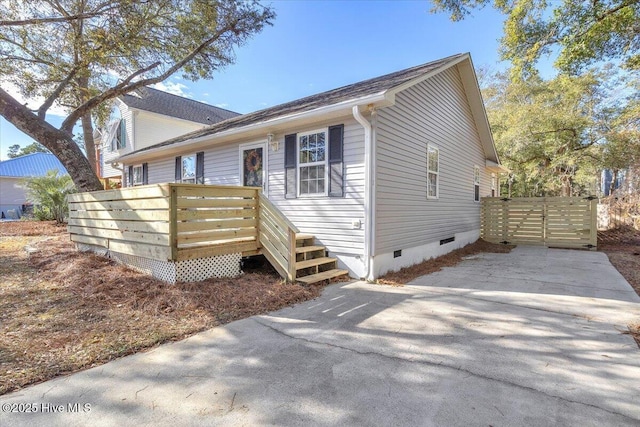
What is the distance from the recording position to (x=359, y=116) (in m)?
5.20

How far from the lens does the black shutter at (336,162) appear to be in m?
5.80

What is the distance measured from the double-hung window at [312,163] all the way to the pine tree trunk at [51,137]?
Answer: 552 cm

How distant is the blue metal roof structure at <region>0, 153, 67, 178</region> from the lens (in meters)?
21.4

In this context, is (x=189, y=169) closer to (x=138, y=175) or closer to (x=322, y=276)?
(x=138, y=175)

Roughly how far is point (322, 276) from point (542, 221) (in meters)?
9.03

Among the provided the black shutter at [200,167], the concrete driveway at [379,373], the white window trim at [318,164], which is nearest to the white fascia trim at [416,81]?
the white window trim at [318,164]

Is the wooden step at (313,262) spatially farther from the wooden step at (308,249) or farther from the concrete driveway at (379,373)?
the concrete driveway at (379,373)

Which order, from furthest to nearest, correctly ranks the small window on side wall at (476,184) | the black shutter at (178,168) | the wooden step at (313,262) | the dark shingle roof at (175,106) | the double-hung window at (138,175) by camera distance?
the dark shingle roof at (175,106)
the double-hung window at (138,175)
the small window on side wall at (476,184)
the black shutter at (178,168)
the wooden step at (313,262)

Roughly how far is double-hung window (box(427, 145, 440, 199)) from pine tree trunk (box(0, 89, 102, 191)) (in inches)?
331

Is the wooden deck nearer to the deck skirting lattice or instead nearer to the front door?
the deck skirting lattice

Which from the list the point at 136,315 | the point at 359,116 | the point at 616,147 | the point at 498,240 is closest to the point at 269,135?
the point at 359,116

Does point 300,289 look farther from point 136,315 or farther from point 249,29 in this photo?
point 249,29

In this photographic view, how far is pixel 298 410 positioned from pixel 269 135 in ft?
18.8

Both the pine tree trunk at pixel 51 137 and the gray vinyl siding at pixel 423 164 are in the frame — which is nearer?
the gray vinyl siding at pixel 423 164
